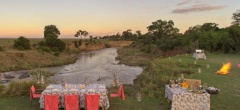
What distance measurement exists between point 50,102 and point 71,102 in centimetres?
85

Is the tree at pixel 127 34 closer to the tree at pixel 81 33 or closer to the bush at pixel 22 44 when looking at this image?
the tree at pixel 81 33

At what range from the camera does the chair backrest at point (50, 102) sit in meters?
10.3

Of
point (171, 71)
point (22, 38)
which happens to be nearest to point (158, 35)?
point (22, 38)

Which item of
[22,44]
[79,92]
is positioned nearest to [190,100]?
[79,92]

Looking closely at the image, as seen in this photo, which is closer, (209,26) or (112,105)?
(112,105)

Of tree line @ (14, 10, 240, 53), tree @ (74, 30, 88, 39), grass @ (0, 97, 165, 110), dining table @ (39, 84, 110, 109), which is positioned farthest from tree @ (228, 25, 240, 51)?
tree @ (74, 30, 88, 39)

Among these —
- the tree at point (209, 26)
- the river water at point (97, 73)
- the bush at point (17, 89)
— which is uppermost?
the tree at point (209, 26)

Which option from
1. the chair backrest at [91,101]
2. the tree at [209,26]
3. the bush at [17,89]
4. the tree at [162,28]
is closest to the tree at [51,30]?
the tree at [162,28]

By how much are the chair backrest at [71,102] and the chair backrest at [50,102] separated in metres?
0.42

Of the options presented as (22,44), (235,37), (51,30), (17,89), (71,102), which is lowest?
(17,89)

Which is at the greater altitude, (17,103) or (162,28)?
(162,28)

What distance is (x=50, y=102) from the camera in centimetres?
1032

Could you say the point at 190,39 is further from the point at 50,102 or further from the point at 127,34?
the point at 127,34

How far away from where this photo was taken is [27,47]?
192 ft
